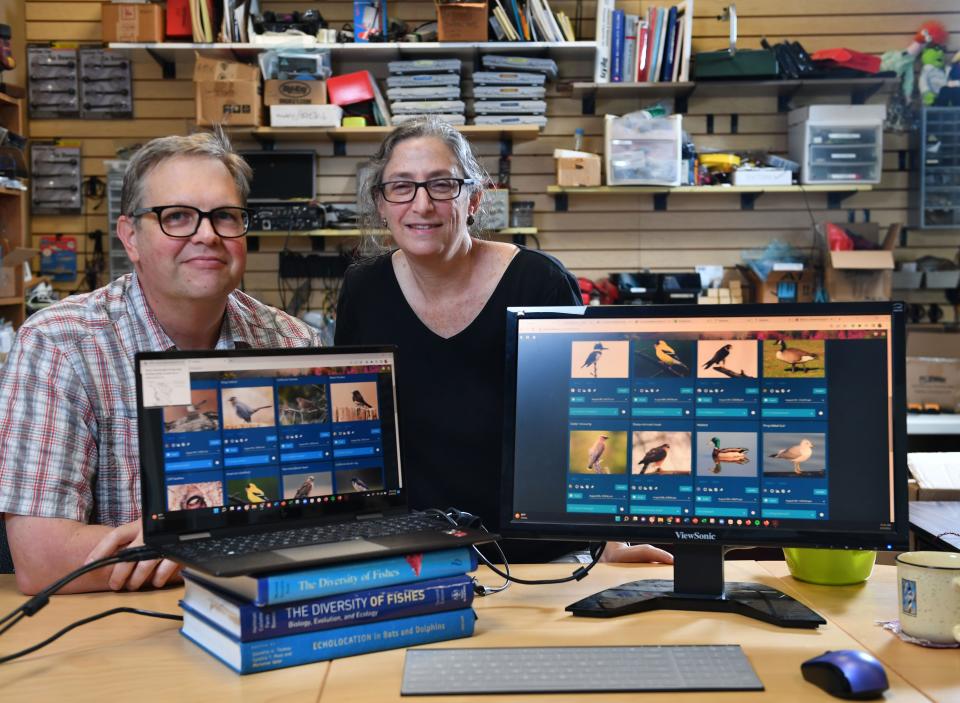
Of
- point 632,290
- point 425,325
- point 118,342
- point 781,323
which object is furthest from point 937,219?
point 118,342

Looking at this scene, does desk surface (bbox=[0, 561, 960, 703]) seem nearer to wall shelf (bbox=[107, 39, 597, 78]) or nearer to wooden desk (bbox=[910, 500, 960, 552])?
wooden desk (bbox=[910, 500, 960, 552])

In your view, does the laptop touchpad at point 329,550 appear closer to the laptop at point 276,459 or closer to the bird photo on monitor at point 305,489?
the laptop at point 276,459

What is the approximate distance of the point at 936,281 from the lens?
4.87 metres

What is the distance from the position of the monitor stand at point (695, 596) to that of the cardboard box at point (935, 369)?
313 centimetres

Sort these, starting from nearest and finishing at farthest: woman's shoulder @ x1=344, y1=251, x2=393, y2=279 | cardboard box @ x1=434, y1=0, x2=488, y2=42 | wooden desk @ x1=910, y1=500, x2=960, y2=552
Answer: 1. wooden desk @ x1=910, y1=500, x2=960, y2=552
2. woman's shoulder @ x1=344, y1=251, x2=393, y2=279
3. cardboard box @ x1=434, y1=0, x2=488, y2=42

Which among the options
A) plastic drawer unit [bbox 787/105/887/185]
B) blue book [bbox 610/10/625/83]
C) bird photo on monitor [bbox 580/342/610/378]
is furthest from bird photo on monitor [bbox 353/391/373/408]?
plastic drawer unit [bbox 787/105/887/185]

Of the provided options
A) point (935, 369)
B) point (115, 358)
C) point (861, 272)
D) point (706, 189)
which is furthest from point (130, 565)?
point (861, 272)

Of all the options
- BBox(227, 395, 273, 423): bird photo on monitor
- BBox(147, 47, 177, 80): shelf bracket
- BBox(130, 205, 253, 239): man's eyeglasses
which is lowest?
BBox(227, 395, 273, 423): bird photo on monitor

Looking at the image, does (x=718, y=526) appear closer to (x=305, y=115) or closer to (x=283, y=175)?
(x=305, y=115)

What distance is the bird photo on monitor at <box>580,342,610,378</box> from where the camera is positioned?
59.9 inches

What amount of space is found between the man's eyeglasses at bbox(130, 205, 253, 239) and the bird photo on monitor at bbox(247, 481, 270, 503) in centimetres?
53

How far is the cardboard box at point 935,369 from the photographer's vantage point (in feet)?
14.3

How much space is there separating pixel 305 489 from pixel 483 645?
0.36m

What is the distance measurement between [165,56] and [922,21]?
3.90 m
